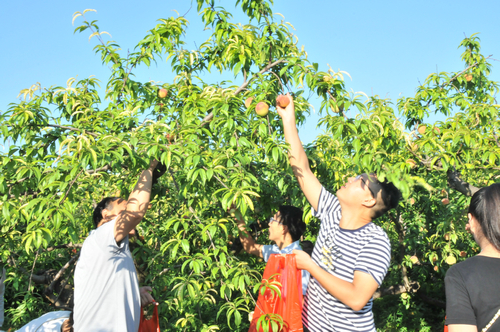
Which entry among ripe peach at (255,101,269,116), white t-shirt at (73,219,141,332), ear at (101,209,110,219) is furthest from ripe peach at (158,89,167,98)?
white t-shirt at (73,219,141,332)

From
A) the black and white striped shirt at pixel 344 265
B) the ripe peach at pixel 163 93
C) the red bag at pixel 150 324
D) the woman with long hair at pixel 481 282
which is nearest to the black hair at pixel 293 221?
the black and white striped shirt at pixel 344 265

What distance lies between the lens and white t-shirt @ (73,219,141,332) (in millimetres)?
1756

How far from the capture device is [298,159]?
2125mm

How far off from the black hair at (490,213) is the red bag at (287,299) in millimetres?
841

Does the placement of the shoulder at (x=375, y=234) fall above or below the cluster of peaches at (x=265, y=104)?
below

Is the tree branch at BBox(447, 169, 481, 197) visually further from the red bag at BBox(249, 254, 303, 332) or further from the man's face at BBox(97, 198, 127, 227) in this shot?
the man's face at BBox(97, 198, 127, 227)

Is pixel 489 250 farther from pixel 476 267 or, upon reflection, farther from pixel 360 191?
pixel 360 191

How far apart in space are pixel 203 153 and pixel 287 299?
858 millimetres

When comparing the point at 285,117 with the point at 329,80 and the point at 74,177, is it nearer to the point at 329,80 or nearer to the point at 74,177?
the point at 329,80

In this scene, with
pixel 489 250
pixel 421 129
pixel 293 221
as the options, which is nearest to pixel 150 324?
pixel 293 221

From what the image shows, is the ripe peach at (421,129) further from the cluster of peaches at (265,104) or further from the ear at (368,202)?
the ear at (368,202)

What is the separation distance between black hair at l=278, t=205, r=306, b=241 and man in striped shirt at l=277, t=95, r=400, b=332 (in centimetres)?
47

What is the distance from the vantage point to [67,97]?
105 inches

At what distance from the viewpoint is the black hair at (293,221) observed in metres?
2.59
